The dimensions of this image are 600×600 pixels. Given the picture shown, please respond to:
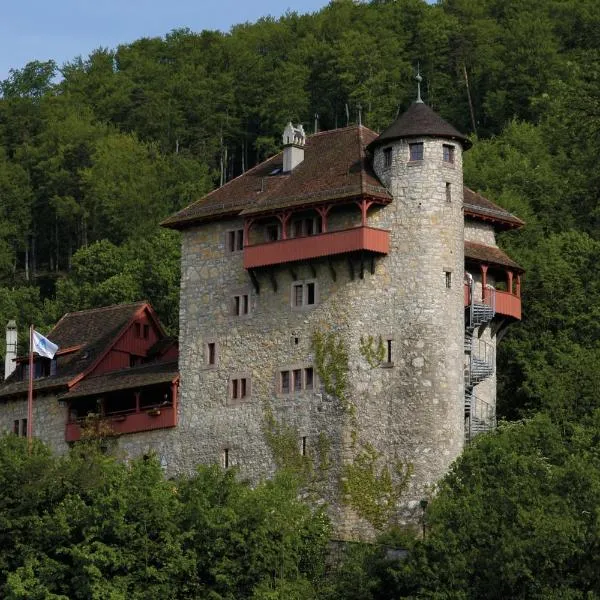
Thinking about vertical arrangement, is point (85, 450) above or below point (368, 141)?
below

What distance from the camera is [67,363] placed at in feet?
265

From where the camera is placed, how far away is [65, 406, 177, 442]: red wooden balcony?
244 ft

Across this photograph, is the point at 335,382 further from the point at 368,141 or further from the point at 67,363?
the point at 67,363

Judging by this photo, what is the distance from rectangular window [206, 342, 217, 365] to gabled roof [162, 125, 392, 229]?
5.02 metres

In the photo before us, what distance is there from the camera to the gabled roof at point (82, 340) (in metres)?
79.3

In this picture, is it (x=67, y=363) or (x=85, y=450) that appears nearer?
(x=85, y=450)

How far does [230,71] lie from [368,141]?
63459 mm

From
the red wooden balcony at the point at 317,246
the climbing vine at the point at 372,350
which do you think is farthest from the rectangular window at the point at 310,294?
the climbing vine at the point at 372,350

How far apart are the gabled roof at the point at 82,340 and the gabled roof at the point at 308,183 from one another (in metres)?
7.13

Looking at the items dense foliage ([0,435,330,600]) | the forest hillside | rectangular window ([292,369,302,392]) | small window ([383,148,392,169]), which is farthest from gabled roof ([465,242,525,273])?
the forest hillside

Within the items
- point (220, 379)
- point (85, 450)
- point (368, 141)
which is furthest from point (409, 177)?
point (85, 450)

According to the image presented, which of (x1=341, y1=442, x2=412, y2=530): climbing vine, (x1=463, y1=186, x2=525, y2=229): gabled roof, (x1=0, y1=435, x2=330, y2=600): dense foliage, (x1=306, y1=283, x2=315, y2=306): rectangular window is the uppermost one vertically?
(x1=463, y1=186, x2=525, y2=229): gabled roof

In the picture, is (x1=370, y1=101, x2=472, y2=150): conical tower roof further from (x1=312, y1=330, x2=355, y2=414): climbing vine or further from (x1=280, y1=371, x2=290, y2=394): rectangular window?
(x1=280, y1=371, x2=290, y2=394): rectangular window

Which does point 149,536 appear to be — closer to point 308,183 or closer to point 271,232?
point 271,232
